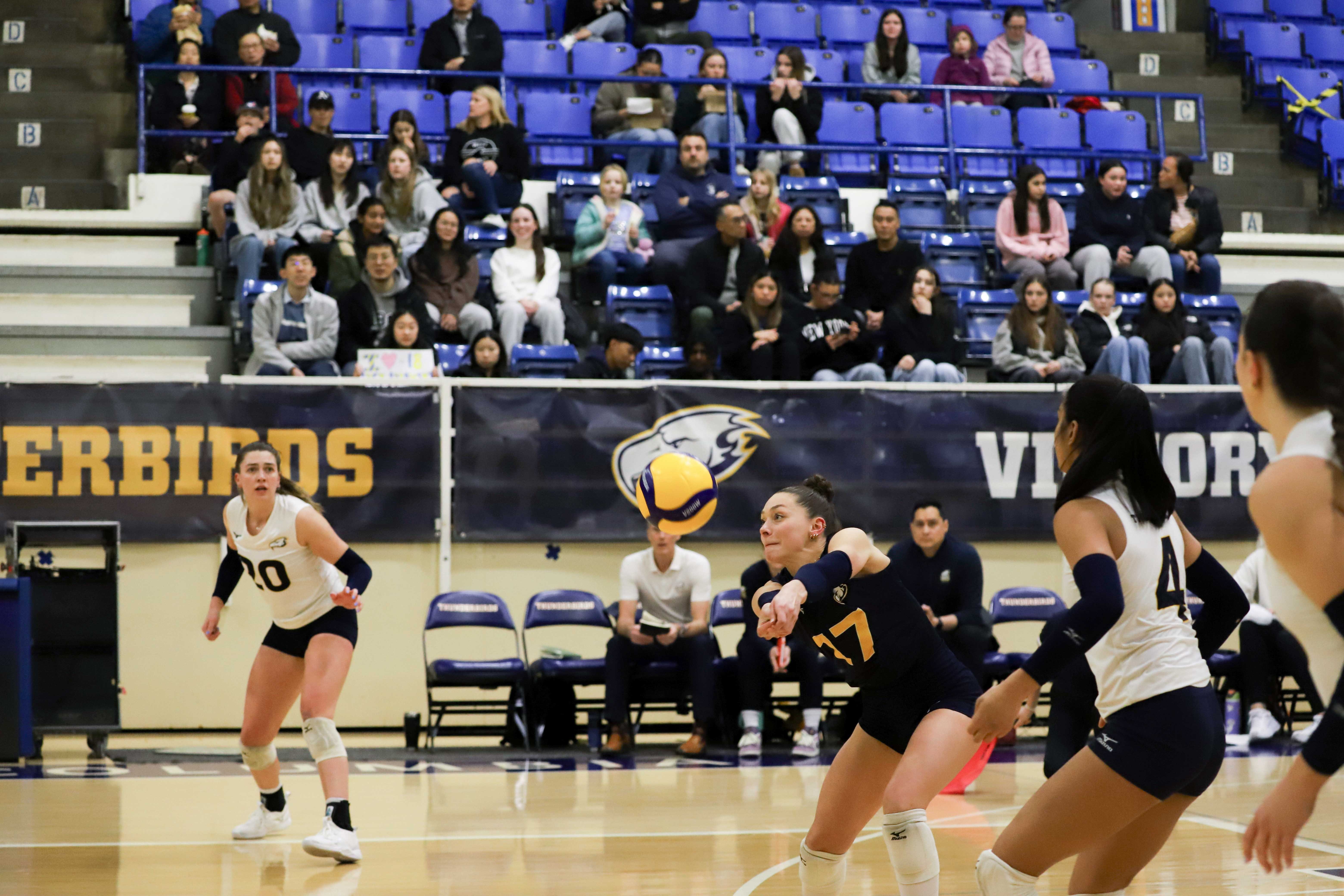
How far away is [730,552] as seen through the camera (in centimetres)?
1146

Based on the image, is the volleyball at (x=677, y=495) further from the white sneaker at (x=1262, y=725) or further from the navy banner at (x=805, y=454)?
the white sneaker at (x=1262, y=725)

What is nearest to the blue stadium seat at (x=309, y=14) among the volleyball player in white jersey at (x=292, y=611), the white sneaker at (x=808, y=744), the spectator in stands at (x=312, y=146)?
the spectator in stands at (x=312, y=146)

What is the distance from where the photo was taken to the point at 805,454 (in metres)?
11.5

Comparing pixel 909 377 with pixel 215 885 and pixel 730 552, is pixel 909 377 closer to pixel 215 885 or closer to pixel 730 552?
pixel 730 552

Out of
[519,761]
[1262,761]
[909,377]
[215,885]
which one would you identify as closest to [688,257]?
[909,377]

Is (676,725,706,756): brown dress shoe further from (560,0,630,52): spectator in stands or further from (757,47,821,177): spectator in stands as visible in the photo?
(560,0,630,52): spectator in stands

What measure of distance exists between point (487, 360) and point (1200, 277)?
6.85 m

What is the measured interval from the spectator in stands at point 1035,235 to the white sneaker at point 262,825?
856cm

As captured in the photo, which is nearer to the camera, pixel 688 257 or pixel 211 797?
pixel 211 797

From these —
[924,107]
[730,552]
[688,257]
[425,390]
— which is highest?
[924,107]

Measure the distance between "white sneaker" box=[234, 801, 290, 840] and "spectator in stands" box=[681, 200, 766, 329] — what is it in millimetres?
6216

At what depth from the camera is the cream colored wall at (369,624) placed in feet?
35.4

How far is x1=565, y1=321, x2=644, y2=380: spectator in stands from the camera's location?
11500 mm

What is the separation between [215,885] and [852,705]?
5544mm
